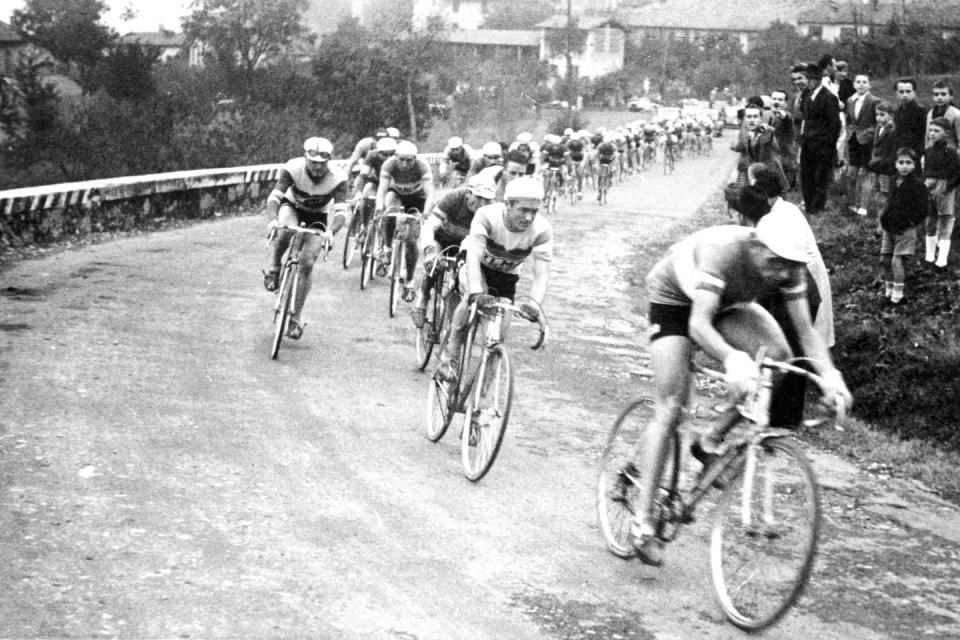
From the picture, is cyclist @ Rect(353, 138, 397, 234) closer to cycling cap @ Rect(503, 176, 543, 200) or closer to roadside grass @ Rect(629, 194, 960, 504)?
roadside grass @ Rect(629, 194, 960, 504)

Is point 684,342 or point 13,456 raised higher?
point 684,342

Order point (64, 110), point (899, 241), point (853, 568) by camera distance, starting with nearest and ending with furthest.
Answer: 1. point (853, 568)
2. point (899, 241)
3. point (64, 110)

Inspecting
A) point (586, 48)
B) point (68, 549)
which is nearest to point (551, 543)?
point (68, 549)

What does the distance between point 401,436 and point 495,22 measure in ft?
487

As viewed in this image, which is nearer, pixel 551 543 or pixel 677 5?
pixel 551 543

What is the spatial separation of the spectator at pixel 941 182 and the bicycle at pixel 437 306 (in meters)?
5.55

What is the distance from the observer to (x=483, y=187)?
1234cm

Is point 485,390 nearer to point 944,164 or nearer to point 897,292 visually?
point 897,292

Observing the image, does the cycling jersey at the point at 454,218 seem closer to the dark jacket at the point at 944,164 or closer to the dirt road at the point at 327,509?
the dirt road at the point at 327,509

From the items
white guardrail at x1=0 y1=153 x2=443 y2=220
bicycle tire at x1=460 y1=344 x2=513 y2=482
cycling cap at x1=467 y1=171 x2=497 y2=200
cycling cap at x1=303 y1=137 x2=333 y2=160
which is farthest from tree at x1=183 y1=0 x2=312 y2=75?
bicycle tire at x1=460 y1=344 x2=513 y2=482

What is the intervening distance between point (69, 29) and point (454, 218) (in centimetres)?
8092

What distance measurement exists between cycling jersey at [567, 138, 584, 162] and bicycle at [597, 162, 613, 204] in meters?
0.61

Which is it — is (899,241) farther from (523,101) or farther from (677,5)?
(677,5)

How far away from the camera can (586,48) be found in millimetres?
133875
